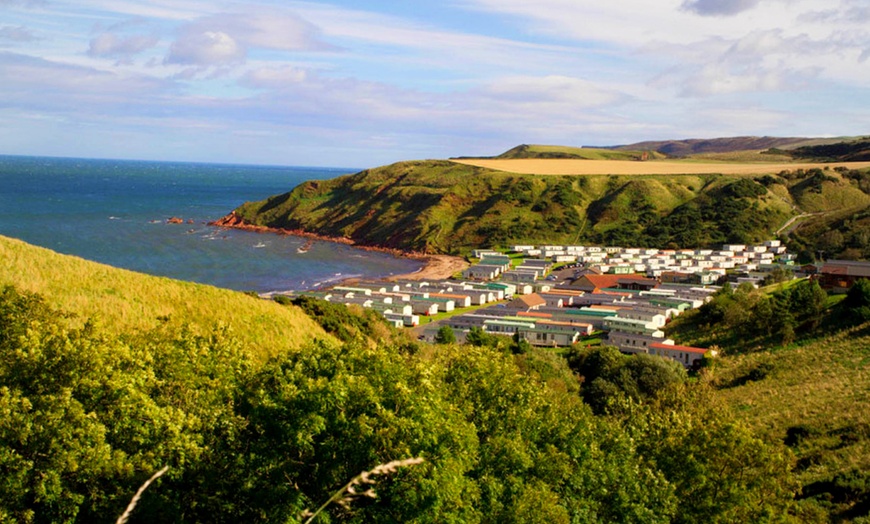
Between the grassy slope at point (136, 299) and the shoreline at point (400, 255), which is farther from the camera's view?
the shoreline at point (400, 255)

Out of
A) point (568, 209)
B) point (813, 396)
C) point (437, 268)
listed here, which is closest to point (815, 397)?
point (813, 396)

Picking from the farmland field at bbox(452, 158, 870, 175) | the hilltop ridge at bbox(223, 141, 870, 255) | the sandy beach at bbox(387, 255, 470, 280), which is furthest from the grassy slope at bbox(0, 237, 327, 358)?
the farmland field at bbox(452, 158, 870, 175)

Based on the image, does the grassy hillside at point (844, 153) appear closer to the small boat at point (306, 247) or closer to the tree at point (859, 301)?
the small boat at point (306, 247)

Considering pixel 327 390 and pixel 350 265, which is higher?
pixel 327 390

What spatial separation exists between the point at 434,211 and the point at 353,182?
4780 centimetres

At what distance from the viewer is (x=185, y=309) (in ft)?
90.0

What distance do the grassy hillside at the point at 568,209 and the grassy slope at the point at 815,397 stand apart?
250ft

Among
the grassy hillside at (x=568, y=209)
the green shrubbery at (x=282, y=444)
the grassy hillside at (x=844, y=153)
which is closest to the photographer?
the green shrubbery at (x=282, y=444)

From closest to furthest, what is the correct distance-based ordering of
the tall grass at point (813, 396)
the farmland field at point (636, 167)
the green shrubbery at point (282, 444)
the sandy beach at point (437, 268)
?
the green shrubbery at point (282, 444)
the tall grass at point (813, 396)
the sandy beach at point (437, 268)
the farmland field at point (636, 167)

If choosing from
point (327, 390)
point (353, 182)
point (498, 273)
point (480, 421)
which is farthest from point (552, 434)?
point (353, 182)

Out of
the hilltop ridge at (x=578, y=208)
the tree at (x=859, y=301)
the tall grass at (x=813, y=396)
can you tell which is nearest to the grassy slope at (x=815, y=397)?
the tall grass at (x=813, y=396)

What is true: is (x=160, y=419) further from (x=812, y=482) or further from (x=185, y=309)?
(x=812, y=482)

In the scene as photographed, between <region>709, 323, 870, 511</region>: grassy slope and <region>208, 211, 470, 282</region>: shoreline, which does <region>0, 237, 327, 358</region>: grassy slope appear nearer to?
<region>709, 323, 870, 511</region>: grassy slope

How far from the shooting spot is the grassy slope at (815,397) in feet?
87.7
